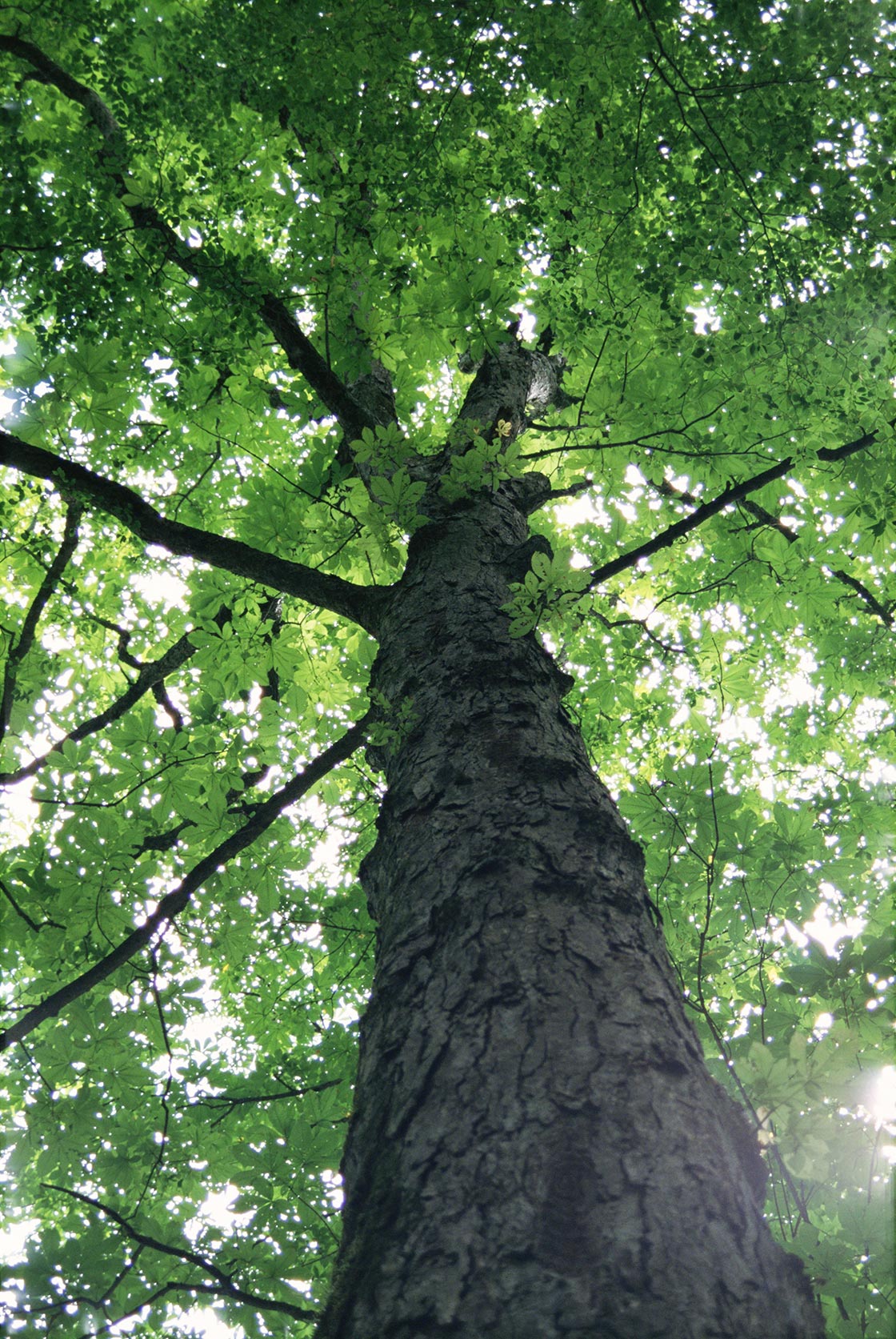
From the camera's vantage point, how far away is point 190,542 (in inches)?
114

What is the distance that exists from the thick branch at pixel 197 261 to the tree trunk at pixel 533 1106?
6.38 ft

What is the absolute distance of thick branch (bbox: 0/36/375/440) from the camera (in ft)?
9.43

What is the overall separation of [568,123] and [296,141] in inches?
64.3

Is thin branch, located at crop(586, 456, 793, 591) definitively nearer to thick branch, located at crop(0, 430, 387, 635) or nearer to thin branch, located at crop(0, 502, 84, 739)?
thick branch, located at crop(0, 430, 387, 635)

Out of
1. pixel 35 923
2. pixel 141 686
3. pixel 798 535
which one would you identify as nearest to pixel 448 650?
pixel 35 923

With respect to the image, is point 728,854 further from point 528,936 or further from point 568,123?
point 568,123

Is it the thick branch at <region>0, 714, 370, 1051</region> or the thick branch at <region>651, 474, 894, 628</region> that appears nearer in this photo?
the thick branch at <region>0, 714, 370, 1051</region>

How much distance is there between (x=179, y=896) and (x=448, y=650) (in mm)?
1294

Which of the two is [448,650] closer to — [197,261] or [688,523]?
[688,523]

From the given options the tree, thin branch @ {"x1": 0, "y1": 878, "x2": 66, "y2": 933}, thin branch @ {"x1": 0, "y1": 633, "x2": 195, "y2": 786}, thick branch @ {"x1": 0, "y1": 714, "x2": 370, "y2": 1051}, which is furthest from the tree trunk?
thin branch @ {"x1": 0, "y1": 633, "x2": 195, "y2": 786}

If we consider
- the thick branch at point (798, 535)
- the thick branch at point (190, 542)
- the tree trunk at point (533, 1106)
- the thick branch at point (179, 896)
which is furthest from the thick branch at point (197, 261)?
the tree trunk at point (533, 1106)

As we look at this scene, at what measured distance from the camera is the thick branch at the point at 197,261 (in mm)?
2873

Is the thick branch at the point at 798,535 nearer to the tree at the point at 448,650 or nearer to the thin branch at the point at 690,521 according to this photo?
the tree at the point at 448,650

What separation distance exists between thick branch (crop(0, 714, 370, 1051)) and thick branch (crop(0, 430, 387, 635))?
0.46m
